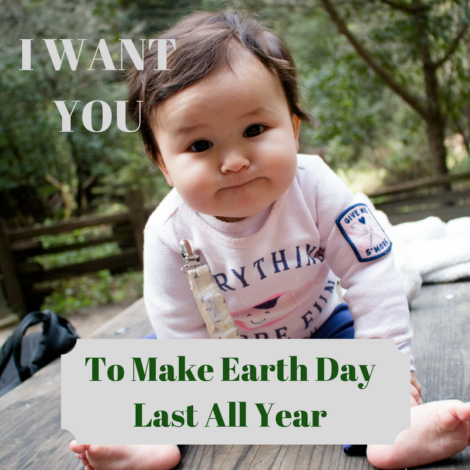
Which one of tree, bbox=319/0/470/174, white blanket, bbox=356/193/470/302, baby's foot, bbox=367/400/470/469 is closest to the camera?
baby's foot, bbox=367/400/470/469

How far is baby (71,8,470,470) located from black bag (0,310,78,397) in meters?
0.62

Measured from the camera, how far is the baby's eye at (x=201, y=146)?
88 cm

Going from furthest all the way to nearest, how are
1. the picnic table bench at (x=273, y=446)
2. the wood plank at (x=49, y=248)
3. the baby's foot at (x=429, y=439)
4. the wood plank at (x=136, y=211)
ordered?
the wood plank at (x=49, y=248)
the wood plank at (x=136, y=211)
the picnic table bench at (x=273, y=446)
the baby's foot at (x=429, y=439)

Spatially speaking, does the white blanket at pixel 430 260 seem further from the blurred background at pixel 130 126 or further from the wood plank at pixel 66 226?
the wood plank at pixel 66 226

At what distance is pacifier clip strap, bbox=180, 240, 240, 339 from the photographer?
40.6 inches

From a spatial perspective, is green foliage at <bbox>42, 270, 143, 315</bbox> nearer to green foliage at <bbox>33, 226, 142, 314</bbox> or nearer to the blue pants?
green foliage at <bbox>33, 226, 142, 314</bbox>

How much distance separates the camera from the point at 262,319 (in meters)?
1.14

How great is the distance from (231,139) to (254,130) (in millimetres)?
57

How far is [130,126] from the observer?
6.16 meters

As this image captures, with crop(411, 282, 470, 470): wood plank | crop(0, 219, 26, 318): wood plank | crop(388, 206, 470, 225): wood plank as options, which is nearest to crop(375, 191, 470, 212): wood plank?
crop(388, 206, 470, 225): wood plank

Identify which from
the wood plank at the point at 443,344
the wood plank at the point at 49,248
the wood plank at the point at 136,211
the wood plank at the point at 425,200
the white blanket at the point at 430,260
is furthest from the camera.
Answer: the wood plank at the point at 425,200

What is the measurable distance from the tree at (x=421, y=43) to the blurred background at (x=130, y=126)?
14 millimetres

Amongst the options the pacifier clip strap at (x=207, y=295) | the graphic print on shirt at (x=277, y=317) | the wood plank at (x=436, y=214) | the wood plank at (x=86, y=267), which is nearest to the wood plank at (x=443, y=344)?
the graphic print on shirt at (x=277, y=317)

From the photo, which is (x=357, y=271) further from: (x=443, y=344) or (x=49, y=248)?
(x=49, y=248)
